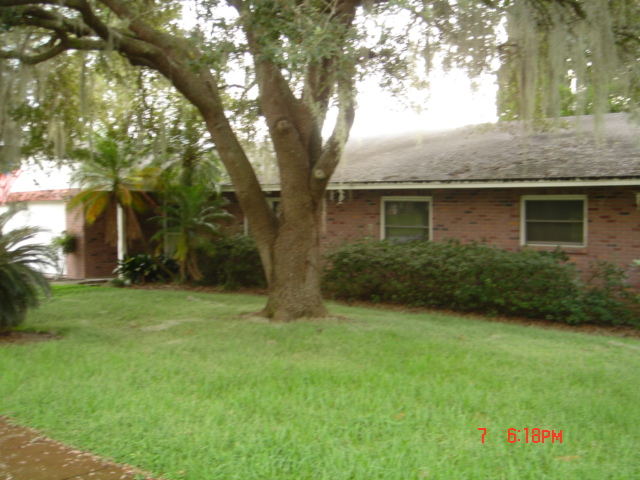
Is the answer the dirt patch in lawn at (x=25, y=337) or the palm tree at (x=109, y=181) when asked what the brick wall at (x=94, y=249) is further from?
the dirt patch in lawn at (x=25, y=337)

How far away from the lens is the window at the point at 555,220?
12125 mm

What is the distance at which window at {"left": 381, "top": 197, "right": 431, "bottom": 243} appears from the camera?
46.2 feet

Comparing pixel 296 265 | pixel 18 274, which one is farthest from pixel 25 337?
pixel 296 265

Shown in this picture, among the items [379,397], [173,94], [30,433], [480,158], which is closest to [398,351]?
[379,397]

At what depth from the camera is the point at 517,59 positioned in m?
9.91

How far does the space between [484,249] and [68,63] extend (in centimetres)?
920

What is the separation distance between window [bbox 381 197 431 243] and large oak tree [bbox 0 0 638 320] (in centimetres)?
405

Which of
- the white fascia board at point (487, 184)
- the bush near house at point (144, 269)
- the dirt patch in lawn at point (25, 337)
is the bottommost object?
the dirt patch in lawn at point (25, 337)

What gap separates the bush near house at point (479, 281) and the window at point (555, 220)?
0.68m

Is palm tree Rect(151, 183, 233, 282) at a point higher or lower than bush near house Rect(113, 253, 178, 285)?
higher

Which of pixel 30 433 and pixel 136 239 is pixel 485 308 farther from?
pixel 136 239
